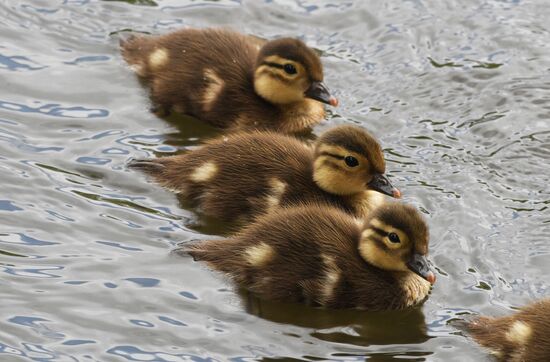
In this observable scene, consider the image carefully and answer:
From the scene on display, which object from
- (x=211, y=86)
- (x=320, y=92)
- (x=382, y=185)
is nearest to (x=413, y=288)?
(x=382, y=185)

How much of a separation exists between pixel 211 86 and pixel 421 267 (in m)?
2.06

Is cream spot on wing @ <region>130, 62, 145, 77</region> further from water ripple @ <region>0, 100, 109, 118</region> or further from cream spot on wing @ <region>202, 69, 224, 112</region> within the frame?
cream spot on wing @ <region>202, 69, 224, 112</region>

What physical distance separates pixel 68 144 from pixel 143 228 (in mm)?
1010

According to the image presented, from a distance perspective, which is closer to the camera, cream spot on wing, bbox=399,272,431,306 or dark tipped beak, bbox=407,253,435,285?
dark tipped beak, bbox=407,253,435,285

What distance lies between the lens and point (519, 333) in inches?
210

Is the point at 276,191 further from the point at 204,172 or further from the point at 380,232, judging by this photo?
the point at 380,232

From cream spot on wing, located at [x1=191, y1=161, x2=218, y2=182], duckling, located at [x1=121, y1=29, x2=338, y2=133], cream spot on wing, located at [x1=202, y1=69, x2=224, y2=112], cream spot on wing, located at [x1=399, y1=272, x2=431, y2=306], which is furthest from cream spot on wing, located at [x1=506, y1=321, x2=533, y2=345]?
cream spot on wing, located at [x1=202, y1=69, x2=224, y2=112]

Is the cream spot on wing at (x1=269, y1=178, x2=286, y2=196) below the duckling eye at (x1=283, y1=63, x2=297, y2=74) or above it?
below

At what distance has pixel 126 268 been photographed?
239 inches

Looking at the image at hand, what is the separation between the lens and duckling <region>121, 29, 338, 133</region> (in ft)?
24.2

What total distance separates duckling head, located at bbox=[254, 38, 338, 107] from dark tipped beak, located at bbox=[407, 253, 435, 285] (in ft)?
5.67

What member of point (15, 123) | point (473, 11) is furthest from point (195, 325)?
point (473, 11)

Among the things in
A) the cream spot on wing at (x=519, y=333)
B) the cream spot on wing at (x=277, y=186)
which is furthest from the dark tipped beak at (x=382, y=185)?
the cream spot on wing at (x=519, y=333)

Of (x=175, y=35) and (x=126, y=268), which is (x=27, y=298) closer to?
(x=126, y=268)
